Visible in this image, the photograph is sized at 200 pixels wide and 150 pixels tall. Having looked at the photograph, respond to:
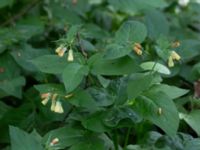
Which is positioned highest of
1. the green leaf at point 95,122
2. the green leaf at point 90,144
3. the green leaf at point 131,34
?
the green leaf at point 131,34

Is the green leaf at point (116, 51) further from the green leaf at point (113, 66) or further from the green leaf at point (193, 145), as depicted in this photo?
the green leaf at point (193, 145)

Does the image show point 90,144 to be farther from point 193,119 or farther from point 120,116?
point 193,119

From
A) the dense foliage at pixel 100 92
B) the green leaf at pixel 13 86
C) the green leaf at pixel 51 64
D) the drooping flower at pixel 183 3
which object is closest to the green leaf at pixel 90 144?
the dense foliage at pixel 100 92

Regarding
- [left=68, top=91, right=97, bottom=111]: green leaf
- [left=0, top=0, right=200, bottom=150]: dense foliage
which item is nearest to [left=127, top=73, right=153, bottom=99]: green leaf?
[left=0, top=0, right=200, bottom=150]: dense foliage

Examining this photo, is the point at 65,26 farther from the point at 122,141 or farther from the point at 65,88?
the point at 65,88

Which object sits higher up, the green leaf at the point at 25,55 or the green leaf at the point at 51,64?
the green leaf at the point at 51,64

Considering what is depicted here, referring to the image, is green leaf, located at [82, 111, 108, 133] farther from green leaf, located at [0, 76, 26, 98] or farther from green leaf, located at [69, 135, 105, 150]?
green leaf, located at [0, 76, 26, 98]
